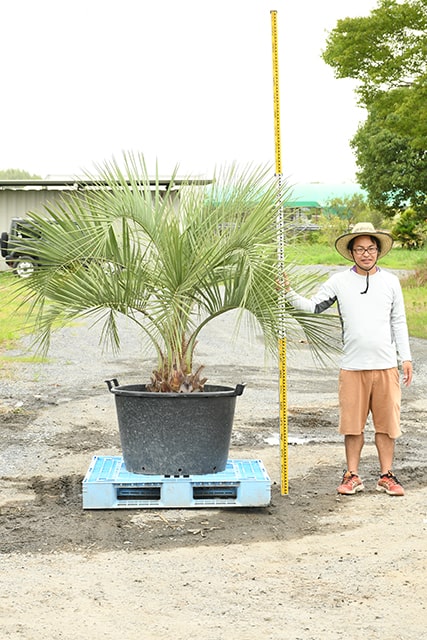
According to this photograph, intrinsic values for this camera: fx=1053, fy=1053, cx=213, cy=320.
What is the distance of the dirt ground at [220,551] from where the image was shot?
4.35 metres

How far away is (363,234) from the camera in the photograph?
21.5 ft

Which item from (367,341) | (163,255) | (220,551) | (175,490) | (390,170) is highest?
(390,170)

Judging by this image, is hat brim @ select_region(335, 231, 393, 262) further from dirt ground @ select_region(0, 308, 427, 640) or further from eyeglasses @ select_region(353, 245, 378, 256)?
dirt ground @ select_region(0, 308, 427, 640)

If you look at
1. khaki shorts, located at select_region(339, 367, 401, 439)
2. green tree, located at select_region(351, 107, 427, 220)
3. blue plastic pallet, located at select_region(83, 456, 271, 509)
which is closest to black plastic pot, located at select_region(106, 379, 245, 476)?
blue plastic pallet, located at select_region(83, 456, 271, 509)

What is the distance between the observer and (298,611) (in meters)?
4.46

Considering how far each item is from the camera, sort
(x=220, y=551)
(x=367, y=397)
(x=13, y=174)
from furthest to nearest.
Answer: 1. (x=13, y=174)
2. (x=367, y=397)
3. (x=220, y=551)

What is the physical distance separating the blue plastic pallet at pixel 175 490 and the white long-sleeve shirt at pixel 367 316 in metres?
0.98

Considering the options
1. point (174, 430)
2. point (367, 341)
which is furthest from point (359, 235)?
point (174, 430)

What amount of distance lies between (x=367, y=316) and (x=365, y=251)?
1.34ft

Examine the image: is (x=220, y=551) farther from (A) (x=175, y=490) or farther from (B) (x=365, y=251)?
(B) (x=365, y=251)

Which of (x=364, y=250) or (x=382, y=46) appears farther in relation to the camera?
(x=382, y=46)

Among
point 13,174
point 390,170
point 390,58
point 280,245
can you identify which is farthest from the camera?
point 13,174

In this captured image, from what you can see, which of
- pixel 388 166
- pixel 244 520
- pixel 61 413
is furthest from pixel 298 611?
pixel 388 166

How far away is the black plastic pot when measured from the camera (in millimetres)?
6473
